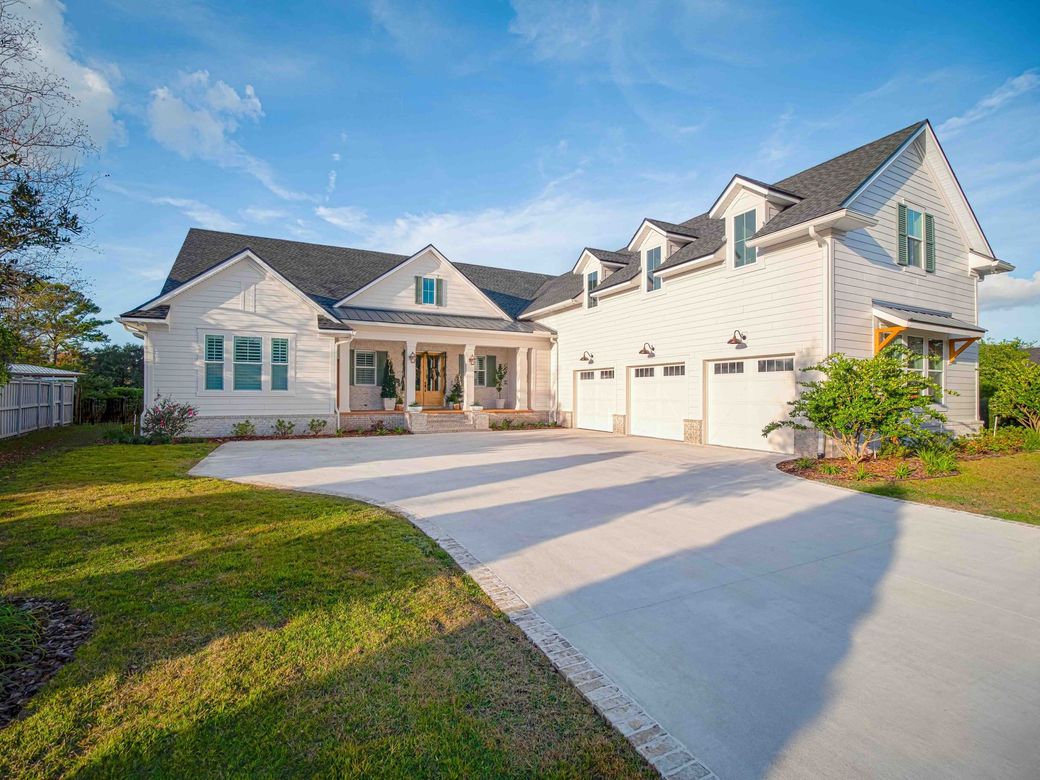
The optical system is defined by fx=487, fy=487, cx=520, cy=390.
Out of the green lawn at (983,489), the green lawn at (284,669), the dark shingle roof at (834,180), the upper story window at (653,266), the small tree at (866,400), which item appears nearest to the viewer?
the green lawn at (284,669)

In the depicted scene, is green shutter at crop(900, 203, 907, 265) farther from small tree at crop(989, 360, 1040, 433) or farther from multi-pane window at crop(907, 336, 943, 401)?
small tree at crop(989, 360, 1040, 433)

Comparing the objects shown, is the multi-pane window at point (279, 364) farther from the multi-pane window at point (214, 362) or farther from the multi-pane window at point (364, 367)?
the multi-pane window at point (364, 367)

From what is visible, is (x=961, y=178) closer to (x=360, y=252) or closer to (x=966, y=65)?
(x=966, y=65)

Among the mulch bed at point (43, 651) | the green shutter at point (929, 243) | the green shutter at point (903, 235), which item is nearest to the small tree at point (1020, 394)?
the green shutter at point (929, 243)

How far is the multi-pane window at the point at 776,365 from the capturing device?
11.7 metres

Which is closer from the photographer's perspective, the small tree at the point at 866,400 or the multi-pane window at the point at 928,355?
the small tree at the point at 866,400

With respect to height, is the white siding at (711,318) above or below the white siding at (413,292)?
below

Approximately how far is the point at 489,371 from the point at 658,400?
28.0 feet

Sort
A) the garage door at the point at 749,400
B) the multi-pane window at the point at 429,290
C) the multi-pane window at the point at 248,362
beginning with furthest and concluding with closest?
1. the multi-pane window at the point at 429,290
2. the multi-pane window at the point at 248,362
3. the garage door at the point at 749,400

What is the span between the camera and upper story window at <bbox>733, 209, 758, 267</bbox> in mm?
12539

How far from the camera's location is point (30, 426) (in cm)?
1762

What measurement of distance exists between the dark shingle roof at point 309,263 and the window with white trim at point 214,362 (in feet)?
7.19

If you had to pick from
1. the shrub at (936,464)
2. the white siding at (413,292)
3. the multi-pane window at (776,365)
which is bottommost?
the shrub at (936,464)

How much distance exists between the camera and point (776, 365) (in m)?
12.0
